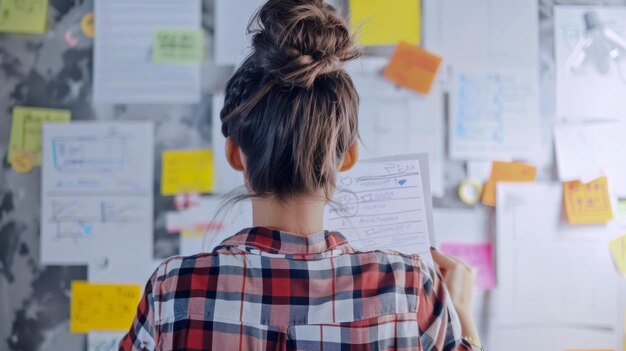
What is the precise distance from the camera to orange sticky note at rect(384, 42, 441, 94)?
1.08 m

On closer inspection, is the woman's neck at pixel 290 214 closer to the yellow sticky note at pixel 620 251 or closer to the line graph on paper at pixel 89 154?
the line graph on paper at pixel 89 154

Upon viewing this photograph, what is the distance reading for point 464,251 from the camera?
1.08 metres

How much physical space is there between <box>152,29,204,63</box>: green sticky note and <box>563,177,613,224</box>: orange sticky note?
83 centimetres

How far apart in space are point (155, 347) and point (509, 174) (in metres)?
0.79

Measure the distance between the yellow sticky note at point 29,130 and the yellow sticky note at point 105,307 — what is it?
304mm

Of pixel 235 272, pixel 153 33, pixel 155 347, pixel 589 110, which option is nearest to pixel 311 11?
pixel 235 272

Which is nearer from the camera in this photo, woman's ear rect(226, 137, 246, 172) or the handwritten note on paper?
woman's ear rect(226, 137, 246, 172)

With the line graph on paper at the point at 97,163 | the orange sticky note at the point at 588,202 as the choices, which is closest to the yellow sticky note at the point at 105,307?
the line graph on paper at the point at 97,163

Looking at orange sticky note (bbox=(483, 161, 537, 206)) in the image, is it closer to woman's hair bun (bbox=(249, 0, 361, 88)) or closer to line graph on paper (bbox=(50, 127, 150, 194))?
woman's hair bun (bbox=(249, 0, 361, 88))

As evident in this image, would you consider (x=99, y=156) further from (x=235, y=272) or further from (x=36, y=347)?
(x=235, y=272)

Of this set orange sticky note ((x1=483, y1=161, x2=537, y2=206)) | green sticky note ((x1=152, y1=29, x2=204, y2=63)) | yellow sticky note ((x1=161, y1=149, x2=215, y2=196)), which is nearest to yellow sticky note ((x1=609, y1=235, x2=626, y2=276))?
orange sticky note ((x1=483, y1=161, x2=537, y2=206))

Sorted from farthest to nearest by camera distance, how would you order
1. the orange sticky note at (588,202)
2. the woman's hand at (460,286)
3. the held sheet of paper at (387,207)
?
1. the orange sticky note at (588,202)
2. the held sheet of paper at (387,207)
3. the woman's hand at (460,286)

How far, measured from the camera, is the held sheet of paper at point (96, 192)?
1.10 meters

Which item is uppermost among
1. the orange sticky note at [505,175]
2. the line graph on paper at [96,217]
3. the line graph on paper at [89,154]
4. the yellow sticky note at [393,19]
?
the yellow sticky note at [393,19]
